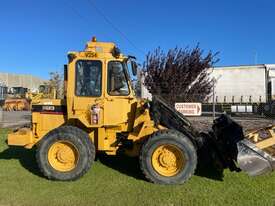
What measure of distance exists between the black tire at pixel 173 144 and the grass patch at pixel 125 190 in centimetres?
17

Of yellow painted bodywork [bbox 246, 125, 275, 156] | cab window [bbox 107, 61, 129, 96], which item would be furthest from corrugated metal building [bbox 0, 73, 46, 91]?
yellow painted bodywork [bbox 246, 125, 275, 156]

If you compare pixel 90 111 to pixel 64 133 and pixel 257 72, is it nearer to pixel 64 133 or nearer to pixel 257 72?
pixel 64 133

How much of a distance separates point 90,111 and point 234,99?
20315 millimetres

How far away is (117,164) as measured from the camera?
937 cm

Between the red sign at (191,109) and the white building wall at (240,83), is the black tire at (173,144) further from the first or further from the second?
the white building wall at (240,83)

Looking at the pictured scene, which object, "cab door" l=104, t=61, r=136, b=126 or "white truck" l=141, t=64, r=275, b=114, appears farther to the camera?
"white truck" l=141, t=64, r=275, b=114

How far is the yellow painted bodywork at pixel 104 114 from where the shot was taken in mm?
8234

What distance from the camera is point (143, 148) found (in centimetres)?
777

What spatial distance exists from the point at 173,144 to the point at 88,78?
230 cm

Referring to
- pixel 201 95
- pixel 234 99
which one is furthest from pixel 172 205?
pixel 234 99

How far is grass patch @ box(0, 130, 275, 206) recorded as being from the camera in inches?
261

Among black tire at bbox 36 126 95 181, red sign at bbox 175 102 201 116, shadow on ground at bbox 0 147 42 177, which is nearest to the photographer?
black tire at bbox 36 126 95 181

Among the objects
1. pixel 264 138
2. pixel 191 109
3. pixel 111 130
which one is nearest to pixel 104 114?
pixel 111 130

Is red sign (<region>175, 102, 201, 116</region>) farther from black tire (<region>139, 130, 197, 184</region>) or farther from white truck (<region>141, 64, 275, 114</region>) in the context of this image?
white truck (<region>141, 64, 275, 114</region>)
